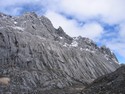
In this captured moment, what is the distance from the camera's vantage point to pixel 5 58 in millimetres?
186500

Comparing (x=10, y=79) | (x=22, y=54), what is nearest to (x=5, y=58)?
(x=22, y=54)

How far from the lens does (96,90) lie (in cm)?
5675

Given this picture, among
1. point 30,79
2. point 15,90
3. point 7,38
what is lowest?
point 15,90

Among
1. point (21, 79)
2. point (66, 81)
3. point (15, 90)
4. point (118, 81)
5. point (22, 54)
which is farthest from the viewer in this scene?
point (22, 54)

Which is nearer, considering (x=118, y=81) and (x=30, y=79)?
(x=118, y=81)

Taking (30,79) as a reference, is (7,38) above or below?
above

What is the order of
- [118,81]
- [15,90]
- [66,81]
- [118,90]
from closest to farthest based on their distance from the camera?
[118,90] → [118,81] → [15,90] → [66,81]

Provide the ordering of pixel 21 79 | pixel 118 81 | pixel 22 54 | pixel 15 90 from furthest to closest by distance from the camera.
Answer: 1. pixel 22 54
2. pixel 21 79
3. pixel 15 90
4. pixel 118 81

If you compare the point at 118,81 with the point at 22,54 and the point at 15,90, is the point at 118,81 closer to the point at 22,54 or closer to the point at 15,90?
the point at 15,90

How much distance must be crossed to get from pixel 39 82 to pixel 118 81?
376 feet

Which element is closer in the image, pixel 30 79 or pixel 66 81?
pixel 30 79

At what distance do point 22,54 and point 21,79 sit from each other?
3252 cm

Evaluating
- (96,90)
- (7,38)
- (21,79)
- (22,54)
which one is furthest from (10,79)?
(96,90)

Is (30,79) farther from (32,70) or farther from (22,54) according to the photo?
(22,54)
